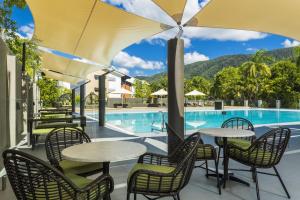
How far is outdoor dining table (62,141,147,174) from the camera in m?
2.36

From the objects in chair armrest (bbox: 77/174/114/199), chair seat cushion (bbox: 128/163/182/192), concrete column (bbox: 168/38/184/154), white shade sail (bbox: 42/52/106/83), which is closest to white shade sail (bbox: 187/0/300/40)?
concrete column (bbox: 168/38/184/154)

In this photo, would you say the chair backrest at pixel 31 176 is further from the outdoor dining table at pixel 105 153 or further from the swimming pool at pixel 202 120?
the swimming pool at pixel 202 120

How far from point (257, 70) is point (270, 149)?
30.3 meters

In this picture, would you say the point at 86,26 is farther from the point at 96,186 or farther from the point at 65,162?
the point at 96,186

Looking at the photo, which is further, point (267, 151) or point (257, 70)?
point (257, 70)

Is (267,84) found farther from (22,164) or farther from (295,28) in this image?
(22,164)

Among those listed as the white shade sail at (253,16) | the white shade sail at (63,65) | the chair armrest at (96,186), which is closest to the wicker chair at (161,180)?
the chair armrest at (96,186)

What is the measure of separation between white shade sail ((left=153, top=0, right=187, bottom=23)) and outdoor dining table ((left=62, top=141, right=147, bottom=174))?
2.80 meters

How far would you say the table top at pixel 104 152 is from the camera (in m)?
2.36

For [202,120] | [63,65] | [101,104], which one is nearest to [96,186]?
[101,104]

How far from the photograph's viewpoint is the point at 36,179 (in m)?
1.95

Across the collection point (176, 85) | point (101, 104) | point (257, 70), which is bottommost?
point (101, 104)

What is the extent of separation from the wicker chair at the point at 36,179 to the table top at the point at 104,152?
318 millimetres

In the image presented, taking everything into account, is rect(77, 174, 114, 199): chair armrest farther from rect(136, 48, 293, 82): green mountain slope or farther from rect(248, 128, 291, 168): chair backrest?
rect(136, 48, 293, 82): green mountain slope
